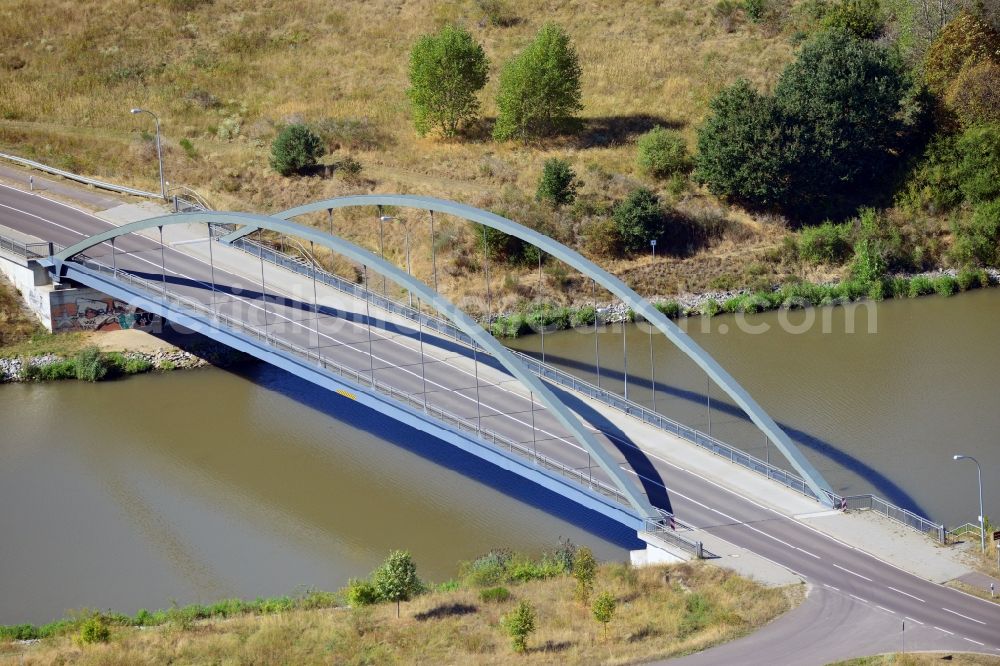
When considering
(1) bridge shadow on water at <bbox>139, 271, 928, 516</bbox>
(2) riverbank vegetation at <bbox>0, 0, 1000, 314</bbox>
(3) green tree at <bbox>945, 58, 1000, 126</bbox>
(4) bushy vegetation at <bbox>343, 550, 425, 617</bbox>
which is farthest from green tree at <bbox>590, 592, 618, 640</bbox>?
(3) green tree at <bbox>945, 58, 1000, 126</bbox>

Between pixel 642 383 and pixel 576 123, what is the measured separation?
23201mm

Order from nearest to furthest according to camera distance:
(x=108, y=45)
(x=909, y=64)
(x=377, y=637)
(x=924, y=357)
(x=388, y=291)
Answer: (x=377, y=637) → (x=924, y=357) → (x=388, y=291) → (x=909, y=64) → (x=108, y=45)

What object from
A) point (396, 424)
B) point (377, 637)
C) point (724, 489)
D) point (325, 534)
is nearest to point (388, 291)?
point (396, 424)

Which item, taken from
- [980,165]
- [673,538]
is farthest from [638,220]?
[673,538]

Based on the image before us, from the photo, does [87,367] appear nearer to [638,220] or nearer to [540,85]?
[638,220]

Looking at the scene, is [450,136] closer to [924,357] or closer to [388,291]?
[388,291]

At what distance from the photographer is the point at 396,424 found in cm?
4325

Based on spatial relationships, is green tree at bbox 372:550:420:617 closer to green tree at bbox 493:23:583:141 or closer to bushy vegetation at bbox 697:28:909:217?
bushy vegetation at bbox 697:28:909:217

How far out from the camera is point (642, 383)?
153ft

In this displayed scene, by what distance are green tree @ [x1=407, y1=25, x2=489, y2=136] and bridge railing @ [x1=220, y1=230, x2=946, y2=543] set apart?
16359mm

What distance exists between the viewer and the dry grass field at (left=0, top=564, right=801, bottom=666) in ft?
92.5

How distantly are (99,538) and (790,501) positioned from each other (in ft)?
64.1

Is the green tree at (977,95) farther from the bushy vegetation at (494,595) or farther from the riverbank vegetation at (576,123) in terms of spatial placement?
the bushy vegetation at (494,595)

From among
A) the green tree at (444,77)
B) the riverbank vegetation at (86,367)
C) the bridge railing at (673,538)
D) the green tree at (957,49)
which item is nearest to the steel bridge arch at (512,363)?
the bridge railing at (673,538)
